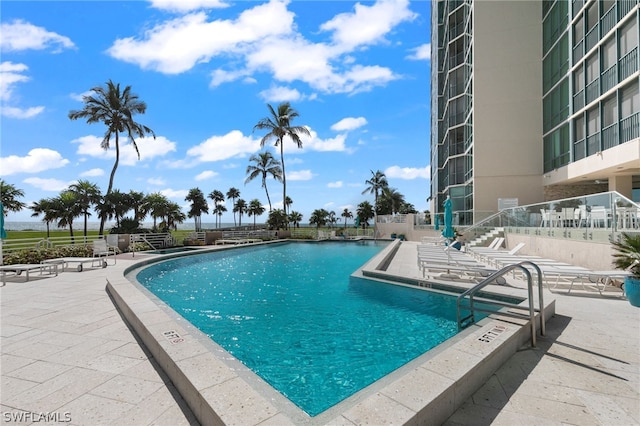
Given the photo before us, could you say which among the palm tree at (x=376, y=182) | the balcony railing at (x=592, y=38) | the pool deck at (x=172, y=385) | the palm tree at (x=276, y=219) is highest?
the balcony railing at (x=592, y=38)

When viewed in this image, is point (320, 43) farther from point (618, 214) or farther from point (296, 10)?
point (618, 214)

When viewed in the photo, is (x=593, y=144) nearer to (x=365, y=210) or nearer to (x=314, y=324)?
(x=314, y=324)

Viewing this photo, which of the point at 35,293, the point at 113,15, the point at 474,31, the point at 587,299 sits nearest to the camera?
the point at 587,299

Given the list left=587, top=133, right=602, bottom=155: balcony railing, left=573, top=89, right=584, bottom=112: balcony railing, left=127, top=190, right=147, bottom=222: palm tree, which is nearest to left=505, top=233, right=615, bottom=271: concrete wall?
left=587, top=133, right=602, bottom=155: balcony railing

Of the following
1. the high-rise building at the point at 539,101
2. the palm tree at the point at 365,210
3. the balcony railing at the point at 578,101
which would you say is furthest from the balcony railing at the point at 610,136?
the palm tree at the point at 365,210

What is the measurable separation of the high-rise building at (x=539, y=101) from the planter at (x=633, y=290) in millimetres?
9664

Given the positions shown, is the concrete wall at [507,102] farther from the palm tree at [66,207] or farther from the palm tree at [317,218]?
the palm tree at [317,218]

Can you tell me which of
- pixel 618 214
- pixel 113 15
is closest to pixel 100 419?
pixel 618 214

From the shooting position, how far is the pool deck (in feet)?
8.21

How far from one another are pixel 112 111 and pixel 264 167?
16.4 m

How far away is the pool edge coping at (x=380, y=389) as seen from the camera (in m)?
2.21

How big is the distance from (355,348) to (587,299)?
17.5 ft

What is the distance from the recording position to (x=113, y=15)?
10008 millimetres

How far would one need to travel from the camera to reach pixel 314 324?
595cm
